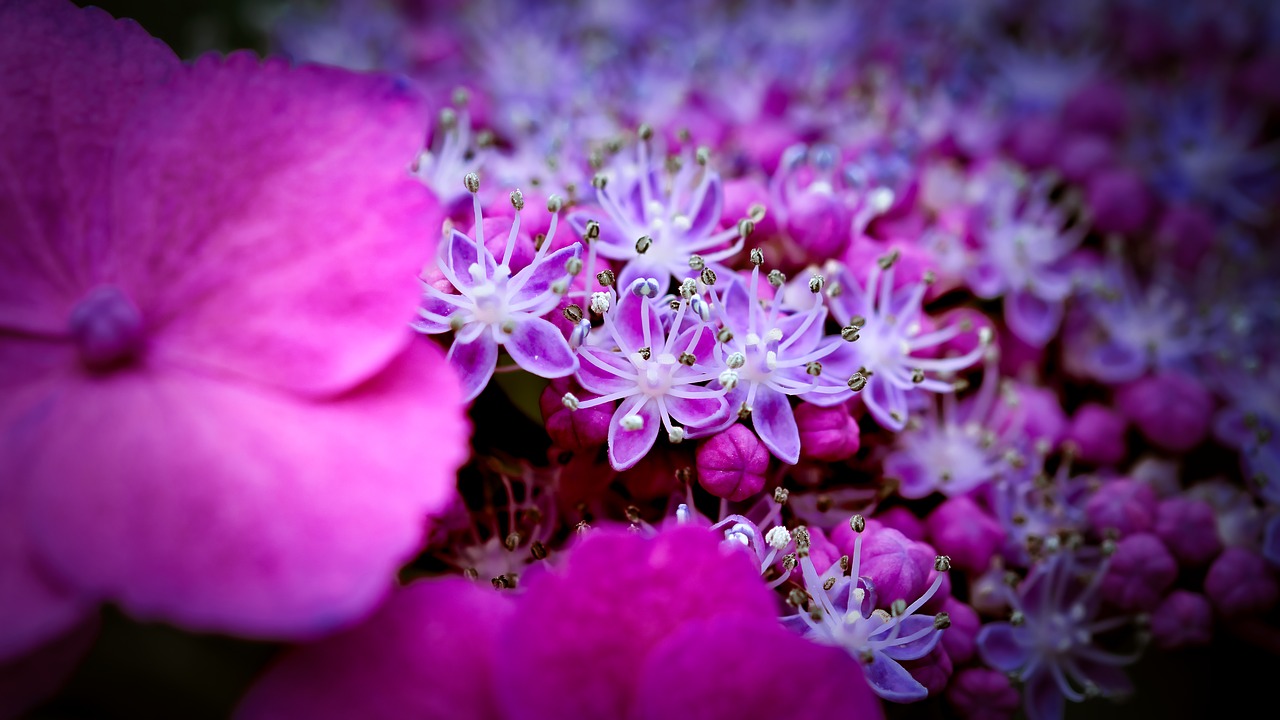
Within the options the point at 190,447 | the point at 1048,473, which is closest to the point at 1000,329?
the point at 1048,473

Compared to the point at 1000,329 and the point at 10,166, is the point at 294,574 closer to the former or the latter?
the point at 10,166

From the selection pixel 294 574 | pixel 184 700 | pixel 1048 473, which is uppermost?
pixel 294 574

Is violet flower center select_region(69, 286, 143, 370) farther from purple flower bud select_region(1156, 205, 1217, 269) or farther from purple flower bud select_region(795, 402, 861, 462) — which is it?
purple flower bud select_region(1156, 205, 1217, 269)

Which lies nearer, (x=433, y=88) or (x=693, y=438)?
(x=693, y=438)

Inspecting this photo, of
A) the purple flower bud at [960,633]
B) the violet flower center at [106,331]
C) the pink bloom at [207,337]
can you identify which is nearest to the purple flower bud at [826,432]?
the purple flower bud at [960,633]

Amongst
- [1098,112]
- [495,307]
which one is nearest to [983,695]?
[495,307]

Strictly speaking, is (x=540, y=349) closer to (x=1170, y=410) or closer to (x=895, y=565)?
(x=895, y=565)
